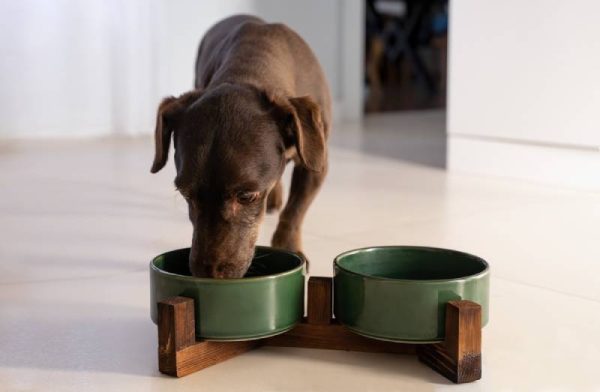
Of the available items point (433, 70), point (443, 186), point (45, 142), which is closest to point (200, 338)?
point (443, 186)

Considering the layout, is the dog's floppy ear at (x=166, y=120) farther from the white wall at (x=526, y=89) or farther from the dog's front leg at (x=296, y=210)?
the white wall at (x=526, y=89)

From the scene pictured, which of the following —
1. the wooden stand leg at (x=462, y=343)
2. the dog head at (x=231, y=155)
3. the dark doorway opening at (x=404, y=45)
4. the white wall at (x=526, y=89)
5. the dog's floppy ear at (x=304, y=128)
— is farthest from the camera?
the dark doorway opening at (x=404, y=45)

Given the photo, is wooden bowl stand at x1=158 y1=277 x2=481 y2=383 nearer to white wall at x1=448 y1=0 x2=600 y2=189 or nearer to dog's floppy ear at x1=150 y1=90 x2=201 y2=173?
dog's floppy ear at x1=150 y1=90 x2=201 y2=173

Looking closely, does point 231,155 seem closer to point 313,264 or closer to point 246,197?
point 246,197

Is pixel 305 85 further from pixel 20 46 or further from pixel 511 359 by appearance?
pixel 20 46

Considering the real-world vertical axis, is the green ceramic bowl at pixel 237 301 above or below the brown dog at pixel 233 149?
below

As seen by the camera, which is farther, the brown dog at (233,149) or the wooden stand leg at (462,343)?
the brown dog at (233,149)

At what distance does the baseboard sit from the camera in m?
3.50

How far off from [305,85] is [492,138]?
5.35ft

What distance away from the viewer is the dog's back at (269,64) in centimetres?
215

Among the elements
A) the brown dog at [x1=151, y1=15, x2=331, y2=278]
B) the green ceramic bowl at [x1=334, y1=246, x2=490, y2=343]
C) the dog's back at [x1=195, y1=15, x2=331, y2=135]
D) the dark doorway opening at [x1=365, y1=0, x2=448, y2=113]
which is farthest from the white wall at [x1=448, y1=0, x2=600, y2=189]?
A: the dark doorway opening at [x1=365, y1=0, x2=448, y2=113]

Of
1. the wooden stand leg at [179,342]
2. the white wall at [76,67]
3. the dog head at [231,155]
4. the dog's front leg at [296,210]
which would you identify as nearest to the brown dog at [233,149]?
the dog head at [231,155]

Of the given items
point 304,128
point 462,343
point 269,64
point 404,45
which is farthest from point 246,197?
point 404,45

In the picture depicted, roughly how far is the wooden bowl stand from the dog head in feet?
0.45
